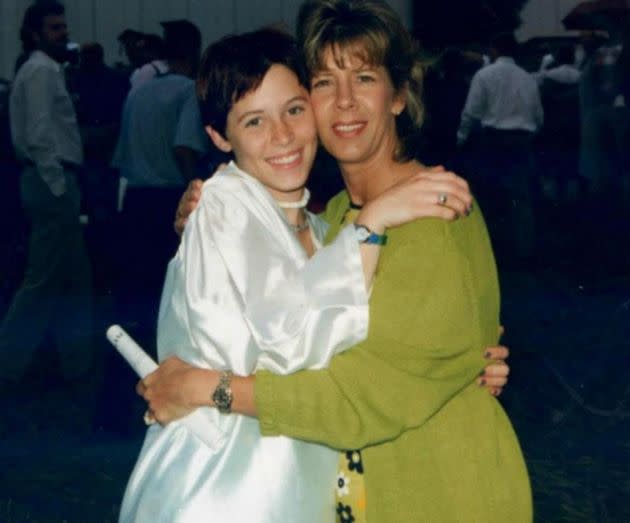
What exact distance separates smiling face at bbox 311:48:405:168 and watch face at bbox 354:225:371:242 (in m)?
0.36

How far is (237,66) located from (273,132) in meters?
0.15

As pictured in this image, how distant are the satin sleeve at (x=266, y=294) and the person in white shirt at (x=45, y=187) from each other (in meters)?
4.32

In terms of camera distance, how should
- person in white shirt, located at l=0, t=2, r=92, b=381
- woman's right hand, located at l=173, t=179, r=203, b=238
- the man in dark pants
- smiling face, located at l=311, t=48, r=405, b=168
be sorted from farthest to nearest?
the man in dark pants < person in white shirt, located at l=0, t=2, r=92, b=381 < woman's right hand, located at l=173, t=179, r=203, b=238 < smiling face, located at l=311, t=48, r=405, b=168

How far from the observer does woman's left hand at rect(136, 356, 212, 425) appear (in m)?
2.49

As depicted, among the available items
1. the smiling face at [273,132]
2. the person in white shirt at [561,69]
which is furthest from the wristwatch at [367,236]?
the person in white shirt at [561,69]

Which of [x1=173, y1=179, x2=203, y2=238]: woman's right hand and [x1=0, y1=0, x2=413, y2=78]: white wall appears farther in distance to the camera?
[x1=0, y1=0, x2=413, y2=78]: white wall

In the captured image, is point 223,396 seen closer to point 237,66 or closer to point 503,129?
point 237,66

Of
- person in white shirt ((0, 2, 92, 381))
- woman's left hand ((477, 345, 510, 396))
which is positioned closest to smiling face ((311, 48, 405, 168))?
woman's left hand ((477, 345, 510, 396))

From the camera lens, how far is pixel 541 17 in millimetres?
15680

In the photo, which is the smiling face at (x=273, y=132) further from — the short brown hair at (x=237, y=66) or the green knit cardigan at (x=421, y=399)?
the green knit cardigan at (x=421, y=399)

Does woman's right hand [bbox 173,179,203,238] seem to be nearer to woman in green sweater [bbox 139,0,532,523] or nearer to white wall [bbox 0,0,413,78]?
woman in green sweater [bbox 139,0,532,523]

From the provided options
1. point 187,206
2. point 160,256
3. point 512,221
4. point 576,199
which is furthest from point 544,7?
point 187,206

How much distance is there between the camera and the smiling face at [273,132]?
2.69 m

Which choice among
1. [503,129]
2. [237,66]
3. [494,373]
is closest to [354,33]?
[237,66]
